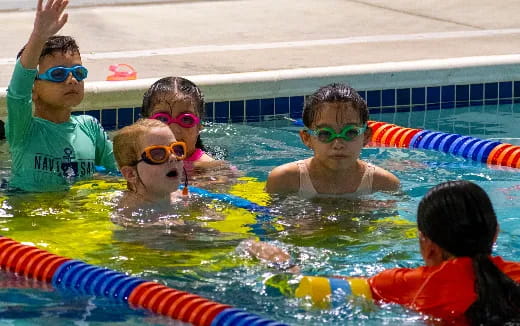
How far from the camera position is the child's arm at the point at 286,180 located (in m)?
6.69

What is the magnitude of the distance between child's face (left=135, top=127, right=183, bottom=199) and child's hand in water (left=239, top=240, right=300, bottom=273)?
0.52 meters

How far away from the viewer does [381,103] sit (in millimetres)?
9664

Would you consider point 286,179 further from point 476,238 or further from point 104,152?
point 476,238

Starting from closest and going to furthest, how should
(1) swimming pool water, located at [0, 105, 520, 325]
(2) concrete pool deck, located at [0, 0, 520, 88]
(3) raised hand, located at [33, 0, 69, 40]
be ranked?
(1) swimming pool water, located at [0, 105, 520, 325] → (3) raised hand, located at [33, 0, 69, 40] → (2) concrete pool deck, located at [0, 0, 520, 88]

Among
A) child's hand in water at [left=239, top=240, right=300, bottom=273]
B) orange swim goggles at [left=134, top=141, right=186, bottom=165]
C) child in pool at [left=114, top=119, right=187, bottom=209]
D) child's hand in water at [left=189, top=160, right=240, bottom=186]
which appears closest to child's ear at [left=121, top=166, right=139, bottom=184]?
child in pool at [left=114, top=119, right=187, bottom=209]

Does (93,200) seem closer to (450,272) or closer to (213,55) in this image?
(450,272)

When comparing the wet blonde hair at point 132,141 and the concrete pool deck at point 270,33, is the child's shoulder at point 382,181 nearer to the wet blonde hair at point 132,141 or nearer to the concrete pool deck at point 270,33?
the wet blonde hair at point 132,141

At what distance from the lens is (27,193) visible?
22.4 ft

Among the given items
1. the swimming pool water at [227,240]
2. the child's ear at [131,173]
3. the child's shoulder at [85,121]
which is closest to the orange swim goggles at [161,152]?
the child's ear at [131,173]

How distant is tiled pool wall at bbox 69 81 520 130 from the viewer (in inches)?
356

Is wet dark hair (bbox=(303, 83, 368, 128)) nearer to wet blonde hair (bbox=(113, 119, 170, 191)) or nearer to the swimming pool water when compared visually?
the swimming pool water

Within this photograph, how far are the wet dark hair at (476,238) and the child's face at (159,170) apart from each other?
6.15ft

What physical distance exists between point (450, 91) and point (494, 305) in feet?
18.7

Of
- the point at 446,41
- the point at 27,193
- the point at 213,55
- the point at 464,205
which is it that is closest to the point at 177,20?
the point at 213,55
